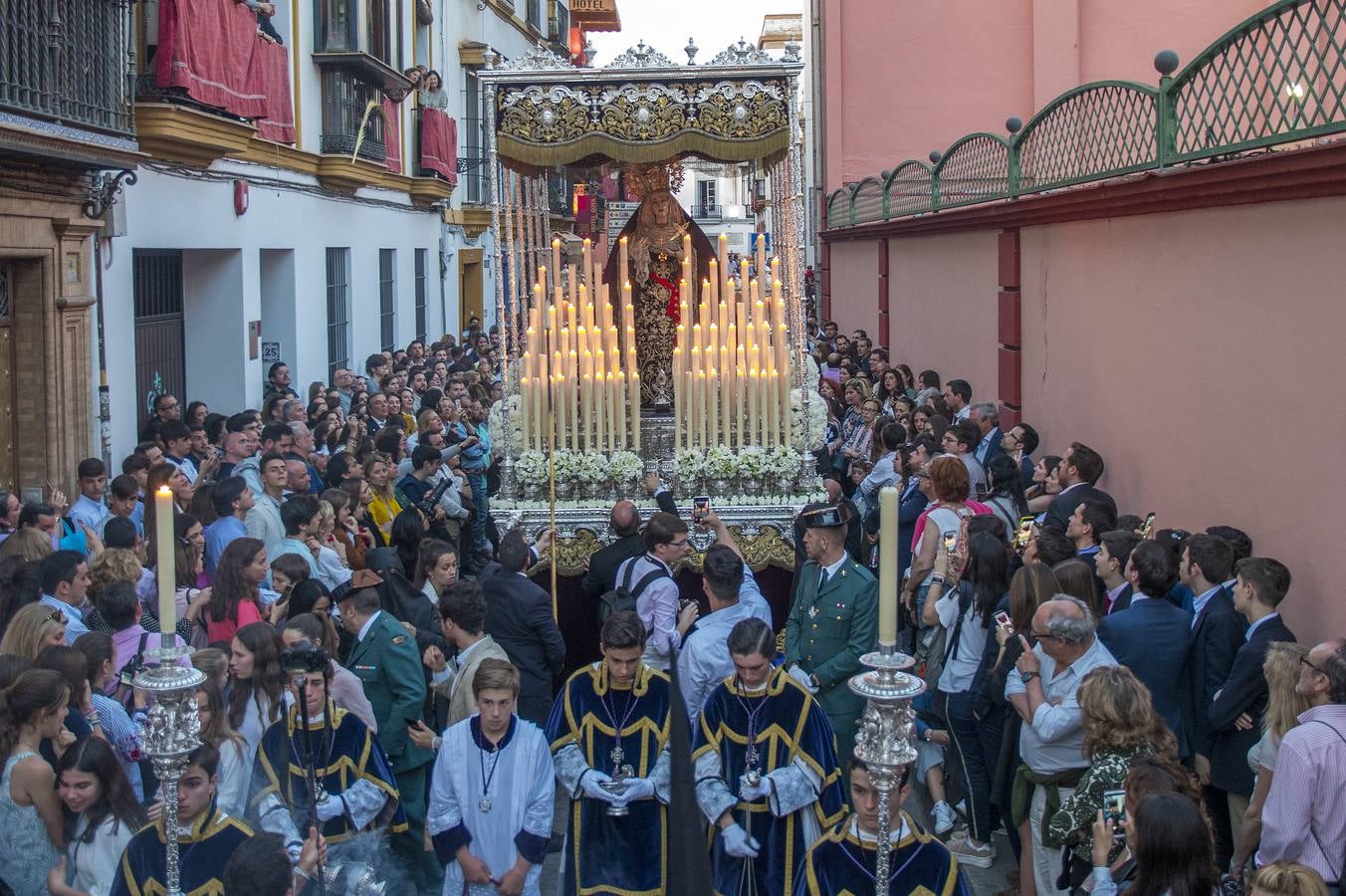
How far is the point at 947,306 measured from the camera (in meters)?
14.4

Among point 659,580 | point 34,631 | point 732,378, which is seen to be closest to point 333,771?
point 34,631

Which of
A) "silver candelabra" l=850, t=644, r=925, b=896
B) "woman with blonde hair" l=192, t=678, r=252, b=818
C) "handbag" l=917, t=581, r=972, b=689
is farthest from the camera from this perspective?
"handbag" l=917, t=581, r=972, b=689

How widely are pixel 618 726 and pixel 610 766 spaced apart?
144 millimetres

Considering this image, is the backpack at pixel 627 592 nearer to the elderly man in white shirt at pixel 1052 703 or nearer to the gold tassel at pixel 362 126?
the elderly man in white shirt at pixel 1052 703

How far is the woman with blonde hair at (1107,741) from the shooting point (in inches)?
182

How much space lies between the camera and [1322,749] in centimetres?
436

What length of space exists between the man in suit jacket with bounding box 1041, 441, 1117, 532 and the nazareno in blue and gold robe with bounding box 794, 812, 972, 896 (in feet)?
11.6

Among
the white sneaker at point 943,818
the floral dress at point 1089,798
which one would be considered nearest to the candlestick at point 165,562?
the floral dress at point 1089,798

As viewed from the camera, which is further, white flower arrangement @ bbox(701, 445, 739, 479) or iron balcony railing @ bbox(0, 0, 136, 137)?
white flower arrangement @ bbox(701, 445, 739, 479)

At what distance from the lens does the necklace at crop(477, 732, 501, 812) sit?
196 inches

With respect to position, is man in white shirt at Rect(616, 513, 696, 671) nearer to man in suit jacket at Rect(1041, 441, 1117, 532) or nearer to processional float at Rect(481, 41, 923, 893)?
processional float at Rect(481, 41, 923, 893)

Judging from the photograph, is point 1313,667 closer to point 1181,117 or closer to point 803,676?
point 803,676

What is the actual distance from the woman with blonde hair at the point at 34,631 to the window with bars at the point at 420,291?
18720mm

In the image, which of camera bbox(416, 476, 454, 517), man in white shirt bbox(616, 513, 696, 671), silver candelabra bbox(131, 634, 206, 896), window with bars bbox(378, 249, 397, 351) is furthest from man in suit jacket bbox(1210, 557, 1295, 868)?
window with bars bbox(378, 249, 397, 351)
